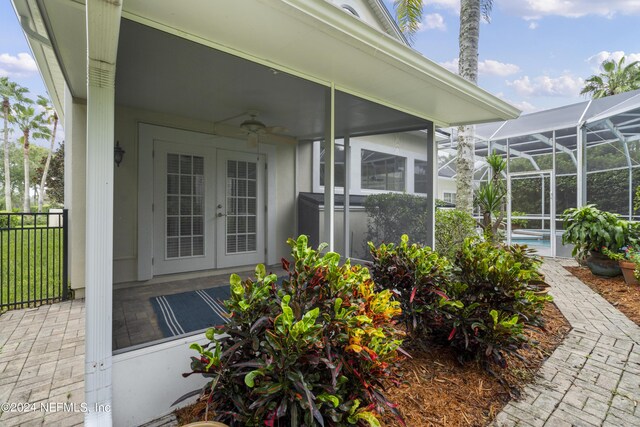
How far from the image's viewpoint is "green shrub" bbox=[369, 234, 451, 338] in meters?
2.59

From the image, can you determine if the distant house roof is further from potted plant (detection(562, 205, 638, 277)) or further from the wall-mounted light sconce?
the wall-mounted light sconce

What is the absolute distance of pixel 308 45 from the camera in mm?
2414

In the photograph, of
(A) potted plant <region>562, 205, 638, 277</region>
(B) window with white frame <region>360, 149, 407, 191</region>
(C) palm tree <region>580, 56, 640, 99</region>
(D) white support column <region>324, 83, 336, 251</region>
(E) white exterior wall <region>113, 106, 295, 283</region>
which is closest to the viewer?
(D) white support column <region>324, 83, 336, 251</region>

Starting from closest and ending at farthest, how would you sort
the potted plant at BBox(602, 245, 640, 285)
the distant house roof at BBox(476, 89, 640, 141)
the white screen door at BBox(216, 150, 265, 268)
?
1. the potted plant at BBox(602, 245, 640, 285)
2. the white screen door at BBox(216, 150, 265, 268)
3. the distant house roof at BBox(476, 89, 640, 141)

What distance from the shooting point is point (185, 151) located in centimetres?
487

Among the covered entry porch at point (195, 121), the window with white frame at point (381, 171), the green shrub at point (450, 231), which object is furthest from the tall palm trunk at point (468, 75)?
the window with white frame at point (381, 171)

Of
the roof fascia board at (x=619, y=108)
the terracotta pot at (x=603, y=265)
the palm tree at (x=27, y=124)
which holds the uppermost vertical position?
the palm tree at (x=27, y=124)

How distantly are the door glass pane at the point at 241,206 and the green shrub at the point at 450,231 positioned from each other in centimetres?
321

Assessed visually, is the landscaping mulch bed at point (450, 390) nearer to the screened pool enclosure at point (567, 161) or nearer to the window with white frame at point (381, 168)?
the window with white frame at point (381, 168)

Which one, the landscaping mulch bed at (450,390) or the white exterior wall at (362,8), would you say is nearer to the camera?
the landscaping mulch bed at (450,390)

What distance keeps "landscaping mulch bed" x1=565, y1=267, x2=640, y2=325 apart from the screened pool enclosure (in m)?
2.65

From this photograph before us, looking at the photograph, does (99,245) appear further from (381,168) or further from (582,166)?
(582,166)

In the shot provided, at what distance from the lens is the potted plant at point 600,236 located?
18.2 ft

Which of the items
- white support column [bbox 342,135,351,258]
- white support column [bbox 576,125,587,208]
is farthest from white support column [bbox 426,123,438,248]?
white support column [bbox 576,125,587,208]
